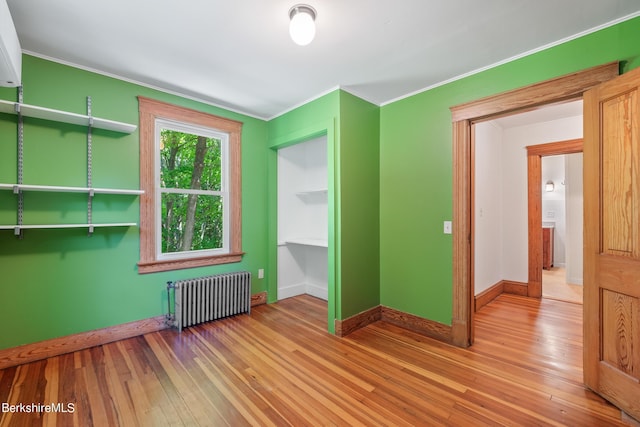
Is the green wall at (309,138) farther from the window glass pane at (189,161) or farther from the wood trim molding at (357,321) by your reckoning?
the window glass pane at (189,161)

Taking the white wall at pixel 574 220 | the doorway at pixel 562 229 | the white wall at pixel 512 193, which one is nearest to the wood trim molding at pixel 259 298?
the white wall at pixel 512 193

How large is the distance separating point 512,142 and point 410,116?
2.47 meters

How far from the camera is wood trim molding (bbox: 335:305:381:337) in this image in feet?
9.27

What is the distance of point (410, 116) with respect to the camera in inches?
118

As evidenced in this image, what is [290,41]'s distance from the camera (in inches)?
83.4

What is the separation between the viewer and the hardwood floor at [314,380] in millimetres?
1685

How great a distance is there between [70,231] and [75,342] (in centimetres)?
100

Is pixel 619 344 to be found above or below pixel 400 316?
above

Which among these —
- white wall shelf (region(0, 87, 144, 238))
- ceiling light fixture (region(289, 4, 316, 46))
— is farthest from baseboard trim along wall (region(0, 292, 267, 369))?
ceiling light fixture (region(289, 4, 316, 46))

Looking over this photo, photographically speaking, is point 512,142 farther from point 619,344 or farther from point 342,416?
point 342,416

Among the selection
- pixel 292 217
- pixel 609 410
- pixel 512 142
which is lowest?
pixel 609 410

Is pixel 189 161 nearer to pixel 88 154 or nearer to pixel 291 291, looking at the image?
pixel 88 154

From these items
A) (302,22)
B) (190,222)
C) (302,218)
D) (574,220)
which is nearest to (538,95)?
(302,22)

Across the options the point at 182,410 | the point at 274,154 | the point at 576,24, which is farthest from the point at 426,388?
the point at 274,154
